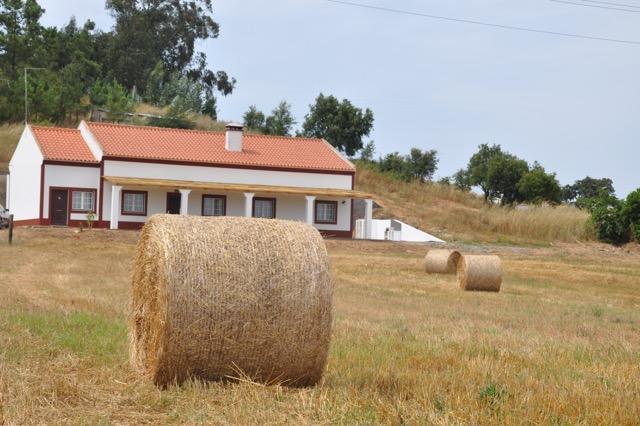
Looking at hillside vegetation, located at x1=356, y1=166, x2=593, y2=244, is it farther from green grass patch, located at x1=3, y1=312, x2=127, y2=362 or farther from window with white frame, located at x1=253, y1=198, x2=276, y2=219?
green grass patch, located at x1=3, y1=312, x2=127, y2=362

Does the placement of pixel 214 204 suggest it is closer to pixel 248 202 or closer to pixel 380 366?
pixel 248 202

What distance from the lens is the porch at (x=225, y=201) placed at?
46.2 metres

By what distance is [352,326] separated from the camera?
43.5 feet

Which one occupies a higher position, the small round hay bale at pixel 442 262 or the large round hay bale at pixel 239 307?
the large round hay bale at pixel 239 307

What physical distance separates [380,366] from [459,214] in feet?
170

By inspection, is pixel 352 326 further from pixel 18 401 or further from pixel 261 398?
pixel 18 401

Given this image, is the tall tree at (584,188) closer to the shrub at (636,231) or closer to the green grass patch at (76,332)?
the shrub at (636,231)

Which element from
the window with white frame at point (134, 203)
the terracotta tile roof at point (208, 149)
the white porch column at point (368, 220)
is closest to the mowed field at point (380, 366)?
the window with white frame at point (134, 203)

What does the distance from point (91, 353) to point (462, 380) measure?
3804mm

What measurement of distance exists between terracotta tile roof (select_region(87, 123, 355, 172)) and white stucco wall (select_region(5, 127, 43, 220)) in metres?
3.12

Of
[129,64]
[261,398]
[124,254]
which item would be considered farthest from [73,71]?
[261,398]

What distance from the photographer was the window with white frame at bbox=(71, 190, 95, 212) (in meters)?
46.5

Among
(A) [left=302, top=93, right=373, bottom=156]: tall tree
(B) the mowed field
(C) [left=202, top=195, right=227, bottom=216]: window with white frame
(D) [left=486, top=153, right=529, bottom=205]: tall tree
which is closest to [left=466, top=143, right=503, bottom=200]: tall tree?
(D) [left=486, top=153, right=529, bottom=205]: tall tree

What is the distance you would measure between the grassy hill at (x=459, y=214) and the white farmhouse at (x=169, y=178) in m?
7.69
